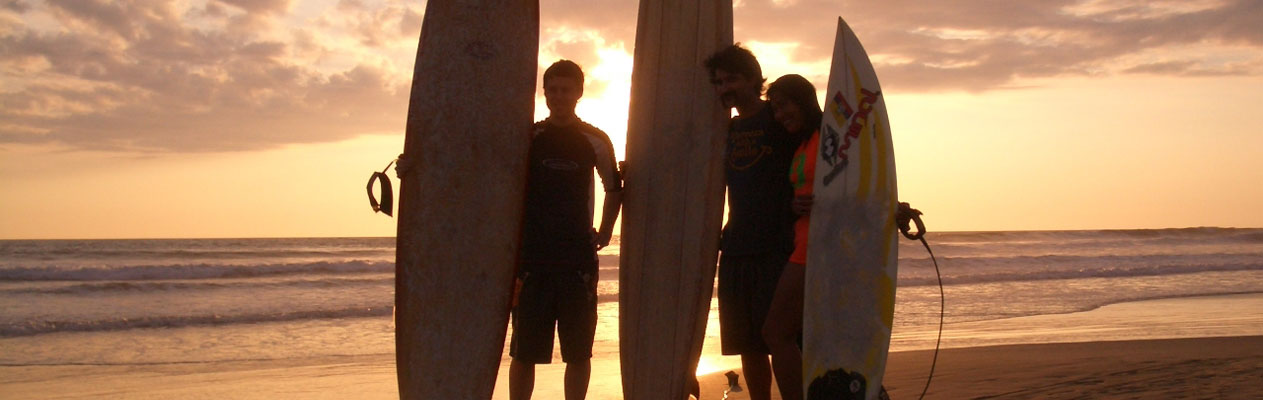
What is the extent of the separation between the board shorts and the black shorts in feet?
1.47

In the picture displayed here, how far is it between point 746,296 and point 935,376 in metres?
2.35

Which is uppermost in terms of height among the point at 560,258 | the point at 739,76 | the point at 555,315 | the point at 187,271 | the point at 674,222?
the point at 739,76

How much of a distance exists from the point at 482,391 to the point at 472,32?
1.30 m

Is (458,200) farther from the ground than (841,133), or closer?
closer

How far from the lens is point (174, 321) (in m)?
8.98

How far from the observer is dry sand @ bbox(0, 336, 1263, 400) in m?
4.89

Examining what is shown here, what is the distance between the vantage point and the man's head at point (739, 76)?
12.1ft

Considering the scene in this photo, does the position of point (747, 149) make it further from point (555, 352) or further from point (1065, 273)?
point (1065, 273)

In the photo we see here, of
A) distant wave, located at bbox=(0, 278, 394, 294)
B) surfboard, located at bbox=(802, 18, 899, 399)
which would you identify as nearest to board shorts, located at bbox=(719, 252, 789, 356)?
surfboard, located at bbox=(802, 18, 899, 399)

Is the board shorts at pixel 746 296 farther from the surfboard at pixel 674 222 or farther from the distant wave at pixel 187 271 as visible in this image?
the distant wave at pixel 187 271

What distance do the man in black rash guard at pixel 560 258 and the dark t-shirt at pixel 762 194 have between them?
432 mm

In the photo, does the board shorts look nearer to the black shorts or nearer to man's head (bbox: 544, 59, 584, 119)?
the black shorts

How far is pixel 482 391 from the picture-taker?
3.88 meters

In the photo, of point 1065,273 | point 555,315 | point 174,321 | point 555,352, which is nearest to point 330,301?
point 174,321
